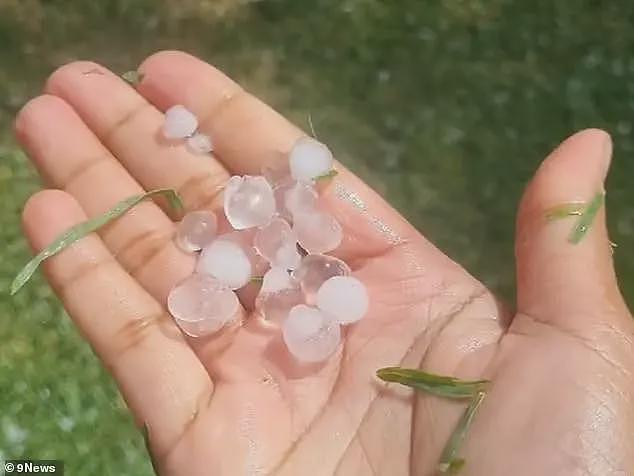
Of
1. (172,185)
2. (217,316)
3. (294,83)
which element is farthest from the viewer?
(294,83)

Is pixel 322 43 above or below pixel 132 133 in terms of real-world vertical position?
below

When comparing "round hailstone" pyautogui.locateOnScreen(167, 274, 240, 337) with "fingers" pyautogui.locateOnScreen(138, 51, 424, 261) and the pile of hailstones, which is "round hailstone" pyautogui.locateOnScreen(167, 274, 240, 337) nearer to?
the pile of hailstones

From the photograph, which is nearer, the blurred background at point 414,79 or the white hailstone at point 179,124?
the white hailstone at point 179,124

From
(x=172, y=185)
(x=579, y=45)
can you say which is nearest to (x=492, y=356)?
(x=172, y=185)

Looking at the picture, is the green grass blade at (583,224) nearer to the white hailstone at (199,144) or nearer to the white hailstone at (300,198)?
the white hailstone at (300,198)

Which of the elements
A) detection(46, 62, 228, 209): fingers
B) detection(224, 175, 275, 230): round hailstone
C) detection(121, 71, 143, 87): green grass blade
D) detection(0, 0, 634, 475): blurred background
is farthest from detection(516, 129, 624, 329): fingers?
detection(0, 0, 634, 475): blurred background

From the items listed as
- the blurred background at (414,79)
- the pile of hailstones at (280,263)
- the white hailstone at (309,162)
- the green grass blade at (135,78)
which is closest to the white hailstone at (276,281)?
the pile of hailstones at (280,263)

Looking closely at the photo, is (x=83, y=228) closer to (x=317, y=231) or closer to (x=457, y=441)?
(x=317, y=231)

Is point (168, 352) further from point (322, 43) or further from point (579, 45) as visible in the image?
point (579, 45)
